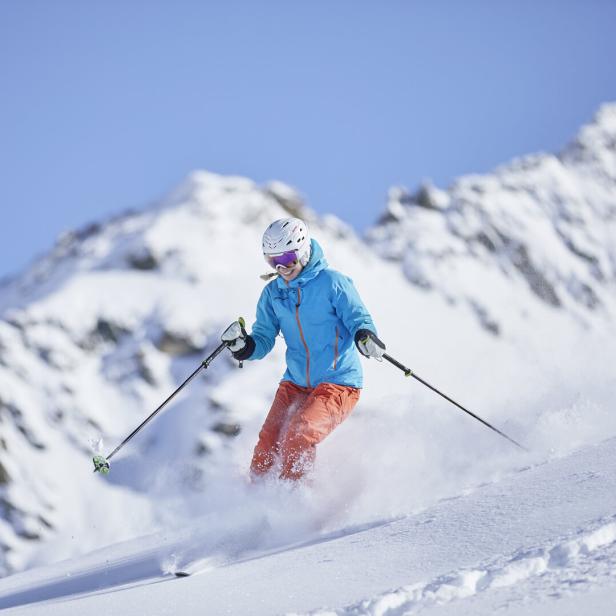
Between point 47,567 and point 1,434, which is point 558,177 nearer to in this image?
point 1,434

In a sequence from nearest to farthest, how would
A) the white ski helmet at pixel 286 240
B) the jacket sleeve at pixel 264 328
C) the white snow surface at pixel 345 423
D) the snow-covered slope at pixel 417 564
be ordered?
the snow-covered slope at pixel 417 564 → the white snow surface at pixel 345 423 → the white ski helmet at pixel 286 240 → the jacket sleeve at pixel 264 328

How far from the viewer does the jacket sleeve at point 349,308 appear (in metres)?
6.46

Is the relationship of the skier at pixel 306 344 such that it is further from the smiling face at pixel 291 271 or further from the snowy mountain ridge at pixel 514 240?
the snowy mountain ridge at pixel 514 240

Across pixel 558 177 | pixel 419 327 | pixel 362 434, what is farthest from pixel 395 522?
pixel 558 177

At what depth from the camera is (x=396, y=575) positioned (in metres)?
3.93

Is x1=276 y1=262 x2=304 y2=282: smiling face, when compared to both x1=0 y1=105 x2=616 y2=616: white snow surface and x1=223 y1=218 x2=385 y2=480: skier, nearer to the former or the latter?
x1=223 y1=218 x2=385 y2=480: skier

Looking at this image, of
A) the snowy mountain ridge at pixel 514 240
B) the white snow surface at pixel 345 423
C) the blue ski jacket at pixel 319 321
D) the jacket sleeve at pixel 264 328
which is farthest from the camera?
the snowy mountain ridge at pixel 514 240

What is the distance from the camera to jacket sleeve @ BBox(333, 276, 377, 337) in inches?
254

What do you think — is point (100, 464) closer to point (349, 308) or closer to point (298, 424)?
point (298, 424)

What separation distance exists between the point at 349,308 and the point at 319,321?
27cm

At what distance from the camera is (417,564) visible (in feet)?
13.3

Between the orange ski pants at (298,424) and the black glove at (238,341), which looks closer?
the orange ski pants at (298,424)

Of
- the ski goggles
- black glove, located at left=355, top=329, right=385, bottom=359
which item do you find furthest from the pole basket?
black glove, located at left=355, top=329, right=385, bottom=359

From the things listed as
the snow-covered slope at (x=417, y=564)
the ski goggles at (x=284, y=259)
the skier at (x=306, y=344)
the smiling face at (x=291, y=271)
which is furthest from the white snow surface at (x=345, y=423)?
the ski goggles at (x=284, y=259)
